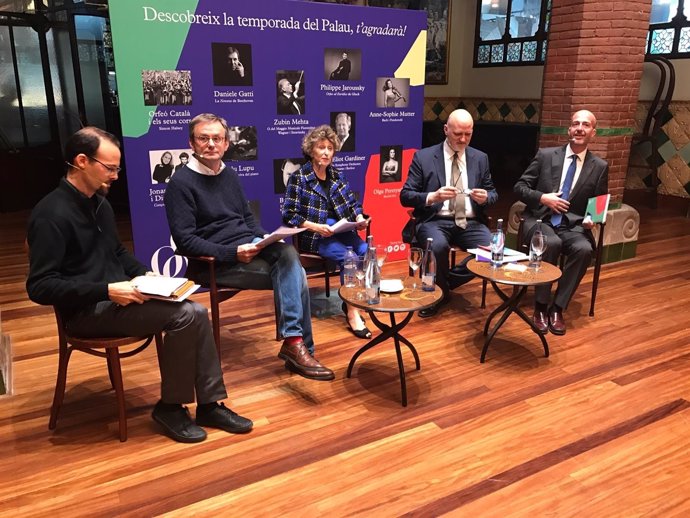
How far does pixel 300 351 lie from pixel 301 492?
3.09 feet

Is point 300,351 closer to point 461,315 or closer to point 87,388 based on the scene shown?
point 87,388

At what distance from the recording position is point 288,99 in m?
4.22

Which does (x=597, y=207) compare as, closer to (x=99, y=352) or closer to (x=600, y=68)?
(x=600, y=68)

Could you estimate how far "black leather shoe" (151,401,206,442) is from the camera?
8.24 feet

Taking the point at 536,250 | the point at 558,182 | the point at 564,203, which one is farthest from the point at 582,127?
the point at 536,250

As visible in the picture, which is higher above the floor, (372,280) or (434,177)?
(434,177)

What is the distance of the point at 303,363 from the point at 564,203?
207 cm

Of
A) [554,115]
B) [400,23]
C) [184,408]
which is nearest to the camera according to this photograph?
[184,408]

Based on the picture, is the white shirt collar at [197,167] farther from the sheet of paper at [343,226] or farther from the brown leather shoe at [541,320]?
the brown leather shoe at [541,320]

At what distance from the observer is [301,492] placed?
2.21 metres

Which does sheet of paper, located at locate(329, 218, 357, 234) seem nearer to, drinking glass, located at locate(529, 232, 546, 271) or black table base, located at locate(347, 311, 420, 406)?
black table base, located at locate(347, 311, 420, 406)

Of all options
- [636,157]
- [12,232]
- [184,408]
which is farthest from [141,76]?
[636,157]

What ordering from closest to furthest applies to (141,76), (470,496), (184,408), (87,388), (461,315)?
(470,496) < (184,408) < (87,388) < (141,76) < (461,315)

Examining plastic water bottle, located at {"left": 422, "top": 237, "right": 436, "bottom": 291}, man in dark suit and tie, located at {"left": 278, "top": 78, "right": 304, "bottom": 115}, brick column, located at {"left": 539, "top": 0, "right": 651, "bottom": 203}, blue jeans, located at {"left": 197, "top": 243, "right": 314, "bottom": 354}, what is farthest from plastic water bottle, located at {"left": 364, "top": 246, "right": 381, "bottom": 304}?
brick column, located at {"left": 539, "top": 0, "right": 651, "bottom": 203}
